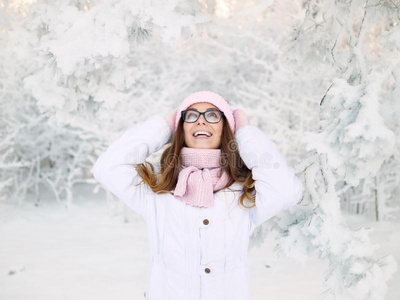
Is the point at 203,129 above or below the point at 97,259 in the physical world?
above

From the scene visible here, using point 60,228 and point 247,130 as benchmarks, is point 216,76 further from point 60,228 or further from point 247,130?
point 247,130

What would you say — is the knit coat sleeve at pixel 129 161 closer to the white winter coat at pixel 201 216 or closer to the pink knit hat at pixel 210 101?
the white winter coat at pixel 201 216

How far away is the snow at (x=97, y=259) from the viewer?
393 centimetres

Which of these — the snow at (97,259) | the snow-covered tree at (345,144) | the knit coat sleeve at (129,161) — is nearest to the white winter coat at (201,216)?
the knit coat sleeve at (129,161)

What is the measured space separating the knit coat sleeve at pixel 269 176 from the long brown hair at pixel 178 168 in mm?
120

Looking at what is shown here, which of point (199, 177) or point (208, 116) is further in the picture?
point (208, 116)

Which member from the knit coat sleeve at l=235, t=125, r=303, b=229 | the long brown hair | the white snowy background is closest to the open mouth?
the long brown hair

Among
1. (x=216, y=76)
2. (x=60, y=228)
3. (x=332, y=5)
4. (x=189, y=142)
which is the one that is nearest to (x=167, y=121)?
(x=189, y=142)

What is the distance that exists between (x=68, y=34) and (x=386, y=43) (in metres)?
1.70

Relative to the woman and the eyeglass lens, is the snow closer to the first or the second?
the woman

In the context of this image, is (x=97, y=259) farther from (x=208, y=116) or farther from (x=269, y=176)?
(x=269, y=176)

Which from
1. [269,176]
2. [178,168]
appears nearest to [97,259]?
[178,168]

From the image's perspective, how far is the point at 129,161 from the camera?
1975mm

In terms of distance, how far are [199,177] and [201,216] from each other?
0.21m
